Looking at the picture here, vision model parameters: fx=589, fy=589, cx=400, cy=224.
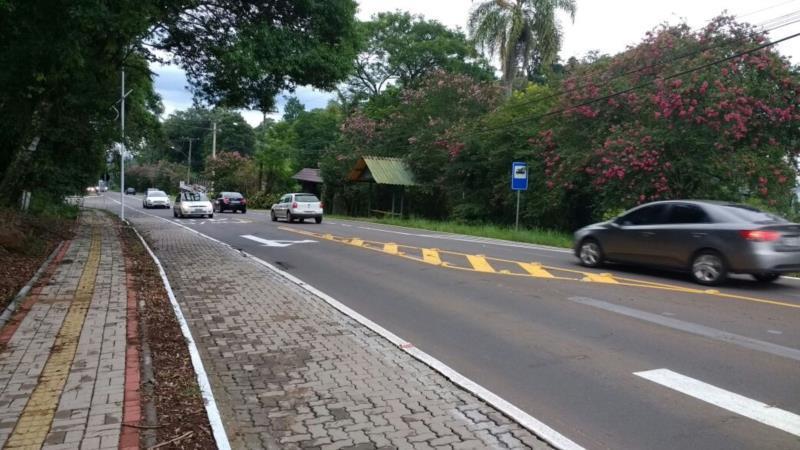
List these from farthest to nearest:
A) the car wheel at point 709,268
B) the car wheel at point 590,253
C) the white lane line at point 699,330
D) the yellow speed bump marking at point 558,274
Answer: the car wheel at point 590,253, the car wheel at point 709,268, the yellow speed bump marking at point 558,274, the white lane line at point 699,330

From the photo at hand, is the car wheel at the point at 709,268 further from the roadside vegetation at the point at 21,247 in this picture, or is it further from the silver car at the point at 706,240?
the roadside vegetation at the point at 21,247

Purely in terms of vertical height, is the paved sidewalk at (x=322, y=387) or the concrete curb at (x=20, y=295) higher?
the concrete curb at (x=20, y=295)

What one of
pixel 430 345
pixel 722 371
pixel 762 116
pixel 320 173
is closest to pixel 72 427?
pixel 430 345

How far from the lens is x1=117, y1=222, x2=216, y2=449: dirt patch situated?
4.09 meters

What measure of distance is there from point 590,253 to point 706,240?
282 centimetres

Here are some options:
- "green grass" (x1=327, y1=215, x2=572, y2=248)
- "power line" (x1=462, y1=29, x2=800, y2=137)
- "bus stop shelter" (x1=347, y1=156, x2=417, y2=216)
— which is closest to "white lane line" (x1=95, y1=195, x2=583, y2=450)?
"power line" (x1=462, y1=29, x2=800, y2=137)

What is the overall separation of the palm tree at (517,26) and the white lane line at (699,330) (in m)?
28.7

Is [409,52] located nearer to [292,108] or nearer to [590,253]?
[590,253]

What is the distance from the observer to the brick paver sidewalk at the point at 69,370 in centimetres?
395

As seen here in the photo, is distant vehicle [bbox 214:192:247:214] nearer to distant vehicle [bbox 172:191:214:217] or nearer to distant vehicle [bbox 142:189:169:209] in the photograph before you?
distant vehicle [bbox 172:191:214:217]

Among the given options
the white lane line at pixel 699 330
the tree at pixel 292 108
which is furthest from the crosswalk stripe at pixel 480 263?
the tree at pixel 292 108

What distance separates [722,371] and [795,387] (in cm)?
58

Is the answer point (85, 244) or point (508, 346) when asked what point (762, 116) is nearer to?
point (508, 346)

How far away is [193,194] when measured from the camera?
109ft
